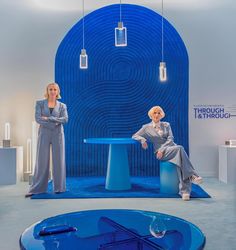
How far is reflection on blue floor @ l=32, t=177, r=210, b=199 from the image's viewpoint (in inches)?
184

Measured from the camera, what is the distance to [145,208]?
4004 millimetres

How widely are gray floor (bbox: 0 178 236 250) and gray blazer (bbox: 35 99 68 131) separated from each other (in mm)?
1047

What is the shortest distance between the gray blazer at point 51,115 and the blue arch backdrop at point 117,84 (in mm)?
1561

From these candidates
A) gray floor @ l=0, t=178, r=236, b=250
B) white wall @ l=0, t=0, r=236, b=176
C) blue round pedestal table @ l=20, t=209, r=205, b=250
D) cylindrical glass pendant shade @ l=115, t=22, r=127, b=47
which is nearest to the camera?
blue round pedestal table @ l=20, t=209, r=205, b=250

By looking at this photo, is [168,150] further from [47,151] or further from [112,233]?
[112,233]

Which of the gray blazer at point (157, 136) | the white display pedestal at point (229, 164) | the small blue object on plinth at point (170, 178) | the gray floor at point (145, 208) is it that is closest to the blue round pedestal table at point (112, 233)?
the gray floor at point (145, 208)

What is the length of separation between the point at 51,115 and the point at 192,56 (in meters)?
3.04

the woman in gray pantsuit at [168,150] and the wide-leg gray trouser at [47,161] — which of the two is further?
the wide-leg gray trouser at [47,161]

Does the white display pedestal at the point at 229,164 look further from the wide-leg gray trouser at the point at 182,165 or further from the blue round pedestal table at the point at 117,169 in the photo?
the blue round pedestal table at the point at 117,169

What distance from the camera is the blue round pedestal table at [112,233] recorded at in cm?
154

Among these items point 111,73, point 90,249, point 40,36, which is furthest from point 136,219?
point 40,36

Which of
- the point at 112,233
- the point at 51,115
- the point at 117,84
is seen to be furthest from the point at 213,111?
the point at 112,233

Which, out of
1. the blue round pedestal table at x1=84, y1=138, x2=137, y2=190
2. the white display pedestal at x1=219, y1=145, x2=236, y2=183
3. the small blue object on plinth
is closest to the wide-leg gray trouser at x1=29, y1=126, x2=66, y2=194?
the blue round pedestal table at x1=84, y1=138, x2=137, y2=190

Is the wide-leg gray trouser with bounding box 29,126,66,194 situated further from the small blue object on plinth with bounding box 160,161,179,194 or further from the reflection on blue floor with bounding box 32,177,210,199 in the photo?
the small blue object on plinth with bounding box 160,161,179,194
